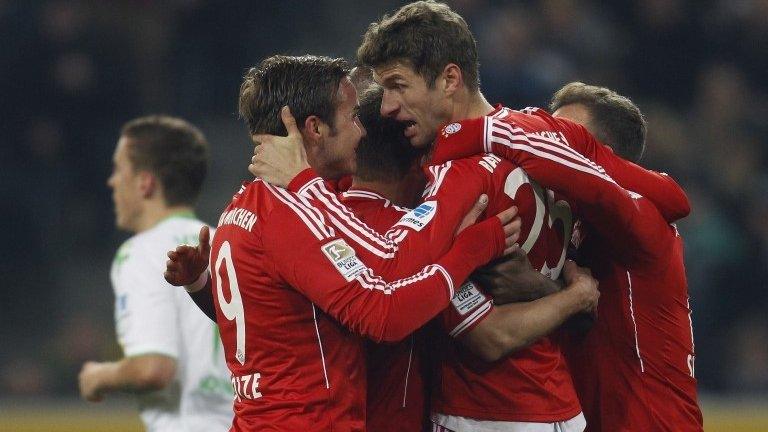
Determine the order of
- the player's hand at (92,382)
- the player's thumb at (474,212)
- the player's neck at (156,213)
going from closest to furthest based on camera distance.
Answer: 1. the player's thumb at (474,212)
2. the player's hand at (92,382)
3. the player's neck at (156,213)

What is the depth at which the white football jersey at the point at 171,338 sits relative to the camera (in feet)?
14.8

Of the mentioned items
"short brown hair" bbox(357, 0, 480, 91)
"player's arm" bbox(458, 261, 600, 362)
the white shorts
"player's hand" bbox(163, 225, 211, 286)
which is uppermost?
"short brown hair" bbox(357, 0, 480, 91)

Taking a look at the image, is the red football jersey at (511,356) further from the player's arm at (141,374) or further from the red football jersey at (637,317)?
the player's arm at (141,374)

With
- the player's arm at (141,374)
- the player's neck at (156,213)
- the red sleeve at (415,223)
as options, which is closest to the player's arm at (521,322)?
the red sleeve at (415,223)

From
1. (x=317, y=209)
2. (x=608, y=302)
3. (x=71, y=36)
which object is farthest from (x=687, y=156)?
(x=317, y=209)

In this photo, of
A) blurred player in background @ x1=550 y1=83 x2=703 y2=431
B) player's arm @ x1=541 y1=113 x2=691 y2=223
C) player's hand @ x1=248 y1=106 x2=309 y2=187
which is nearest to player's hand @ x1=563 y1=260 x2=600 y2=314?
blurred player in background @ x1=550 y1=83 x2=703 y2=431

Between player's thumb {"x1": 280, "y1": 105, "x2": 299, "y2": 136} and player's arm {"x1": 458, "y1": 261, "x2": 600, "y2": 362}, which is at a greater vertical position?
player's thumb {"x1": 280, "y1": 105, "x2": 299, "y2": 136}

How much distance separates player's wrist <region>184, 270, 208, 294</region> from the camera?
3.54 meters

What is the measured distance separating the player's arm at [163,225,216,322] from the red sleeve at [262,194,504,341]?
611mm

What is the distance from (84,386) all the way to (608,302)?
7.45 ft

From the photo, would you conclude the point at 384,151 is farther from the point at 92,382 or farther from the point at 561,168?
the point at 92,382

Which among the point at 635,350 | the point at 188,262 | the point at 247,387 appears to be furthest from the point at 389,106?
the point at 635,350

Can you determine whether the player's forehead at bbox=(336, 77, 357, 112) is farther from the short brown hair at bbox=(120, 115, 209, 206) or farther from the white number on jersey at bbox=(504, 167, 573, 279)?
the short brown hair at bbox=(120, 115, 209, 206)

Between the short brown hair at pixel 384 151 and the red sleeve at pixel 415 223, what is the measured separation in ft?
1.09
